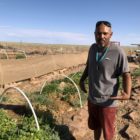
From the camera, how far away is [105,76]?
5.32 m

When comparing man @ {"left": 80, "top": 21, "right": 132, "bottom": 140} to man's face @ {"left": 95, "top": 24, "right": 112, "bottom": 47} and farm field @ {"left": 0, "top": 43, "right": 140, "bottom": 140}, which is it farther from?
farm field @ {"left": 0, "top": 43, "right": 140, "bottom": 140}

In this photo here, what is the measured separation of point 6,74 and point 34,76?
2109 millimetres

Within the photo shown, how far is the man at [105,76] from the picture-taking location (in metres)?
5.16

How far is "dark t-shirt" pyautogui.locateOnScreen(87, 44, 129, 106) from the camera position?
5168mm

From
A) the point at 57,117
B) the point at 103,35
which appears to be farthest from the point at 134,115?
the point at 103,35

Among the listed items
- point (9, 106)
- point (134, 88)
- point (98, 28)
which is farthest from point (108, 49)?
point (134, 88)

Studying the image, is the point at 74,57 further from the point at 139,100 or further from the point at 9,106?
the point at 9,106

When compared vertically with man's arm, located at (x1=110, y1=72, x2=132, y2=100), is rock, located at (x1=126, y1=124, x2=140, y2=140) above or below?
below

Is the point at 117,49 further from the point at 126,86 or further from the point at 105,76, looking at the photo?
the point at 126,86

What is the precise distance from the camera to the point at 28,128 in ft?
20.6

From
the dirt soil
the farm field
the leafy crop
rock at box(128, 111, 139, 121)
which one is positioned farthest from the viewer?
rock at box(128, 111, 139, 121)

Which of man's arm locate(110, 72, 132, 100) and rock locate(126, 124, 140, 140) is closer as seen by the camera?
man's arm locate(110, 72, 132, 100)

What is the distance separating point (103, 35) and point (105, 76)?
597 mm

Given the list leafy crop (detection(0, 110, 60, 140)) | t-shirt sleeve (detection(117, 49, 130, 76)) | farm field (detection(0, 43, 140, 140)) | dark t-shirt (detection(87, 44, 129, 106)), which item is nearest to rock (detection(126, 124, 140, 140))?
farm field (detection(0, 43, 140, 140))
